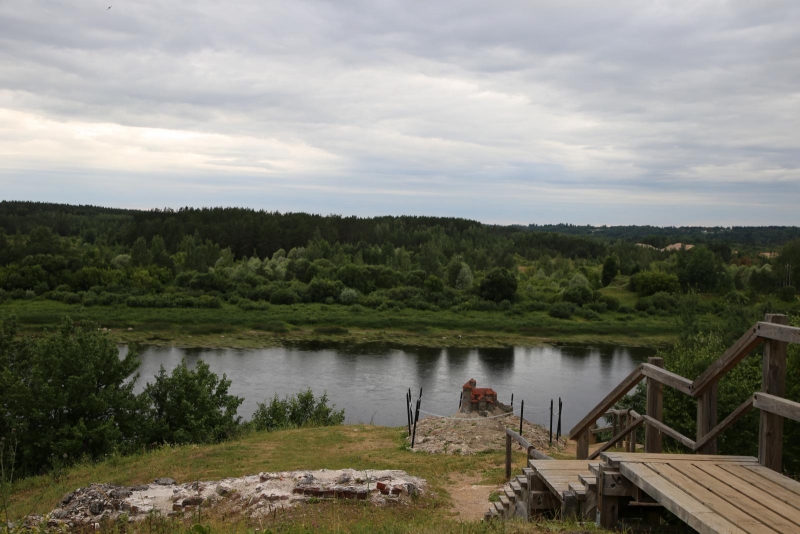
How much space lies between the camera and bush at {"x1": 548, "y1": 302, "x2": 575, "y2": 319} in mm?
58781

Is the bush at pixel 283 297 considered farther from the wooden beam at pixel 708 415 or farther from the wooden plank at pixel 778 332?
the wooden plank at pixel 778 332

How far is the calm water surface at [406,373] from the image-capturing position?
29.1 m

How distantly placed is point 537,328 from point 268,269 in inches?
1401

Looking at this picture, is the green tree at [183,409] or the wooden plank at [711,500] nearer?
the wooden plank at [711,500]

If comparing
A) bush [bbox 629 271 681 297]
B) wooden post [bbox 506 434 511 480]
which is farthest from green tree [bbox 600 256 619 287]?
wooden post [bbox 506 434 511 480]

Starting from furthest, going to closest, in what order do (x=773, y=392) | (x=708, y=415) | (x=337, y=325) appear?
(x=337, y=325) → (x=708, y=415) → (x=773, y=392)

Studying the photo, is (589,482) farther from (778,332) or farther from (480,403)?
(480,403)

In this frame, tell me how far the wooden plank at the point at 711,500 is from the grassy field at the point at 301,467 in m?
3.21

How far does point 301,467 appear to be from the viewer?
11.5 metres

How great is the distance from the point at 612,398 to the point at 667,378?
2.81 ft

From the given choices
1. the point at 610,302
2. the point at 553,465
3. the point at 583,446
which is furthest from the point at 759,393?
the point at 610,302

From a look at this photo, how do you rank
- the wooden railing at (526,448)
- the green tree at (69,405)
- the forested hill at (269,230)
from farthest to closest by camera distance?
the forested hill at (269,230), the green tree at (69,405), the wooden railing at (526,448)

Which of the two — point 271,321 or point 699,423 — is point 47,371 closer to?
point 699,423

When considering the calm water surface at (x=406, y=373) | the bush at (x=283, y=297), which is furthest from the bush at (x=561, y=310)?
the bush at (x=283, y=297)
